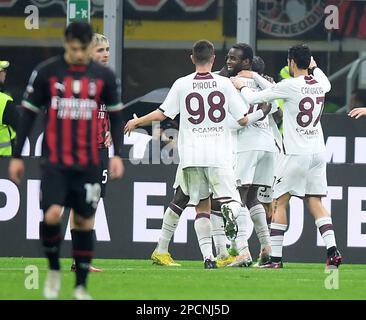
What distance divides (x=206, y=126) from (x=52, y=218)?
4125 mm

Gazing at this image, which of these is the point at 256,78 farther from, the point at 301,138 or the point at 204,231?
the point at 204,231

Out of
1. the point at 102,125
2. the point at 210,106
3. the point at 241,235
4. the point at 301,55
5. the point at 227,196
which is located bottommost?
the point at 241,235

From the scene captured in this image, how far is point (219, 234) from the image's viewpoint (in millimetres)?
15820

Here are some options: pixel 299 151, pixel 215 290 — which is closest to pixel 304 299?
pixel 215 290

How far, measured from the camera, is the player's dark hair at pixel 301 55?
47.6ft

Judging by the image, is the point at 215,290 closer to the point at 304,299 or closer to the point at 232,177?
the point at 304,299

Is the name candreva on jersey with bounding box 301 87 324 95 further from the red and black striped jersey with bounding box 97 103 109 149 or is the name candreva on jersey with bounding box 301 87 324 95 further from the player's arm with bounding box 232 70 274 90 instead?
the red and black striped jersey with bounding box 97 103 109 149

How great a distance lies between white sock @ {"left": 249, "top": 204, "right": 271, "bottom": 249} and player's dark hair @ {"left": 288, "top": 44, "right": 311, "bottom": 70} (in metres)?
1.89

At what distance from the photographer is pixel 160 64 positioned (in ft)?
67.4

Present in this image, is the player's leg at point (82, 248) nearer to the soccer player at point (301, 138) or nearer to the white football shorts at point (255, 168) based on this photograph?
the soccer player at point (301, 138)

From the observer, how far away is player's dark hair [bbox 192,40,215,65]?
47.5ft

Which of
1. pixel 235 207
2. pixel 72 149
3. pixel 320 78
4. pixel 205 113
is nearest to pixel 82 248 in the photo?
pixel 72 149

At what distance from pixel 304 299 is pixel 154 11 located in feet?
32.1

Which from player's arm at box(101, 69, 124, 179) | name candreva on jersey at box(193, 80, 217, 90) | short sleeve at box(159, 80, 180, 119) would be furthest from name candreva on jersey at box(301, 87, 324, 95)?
player's arm at box(101, 69, 124, 179)
